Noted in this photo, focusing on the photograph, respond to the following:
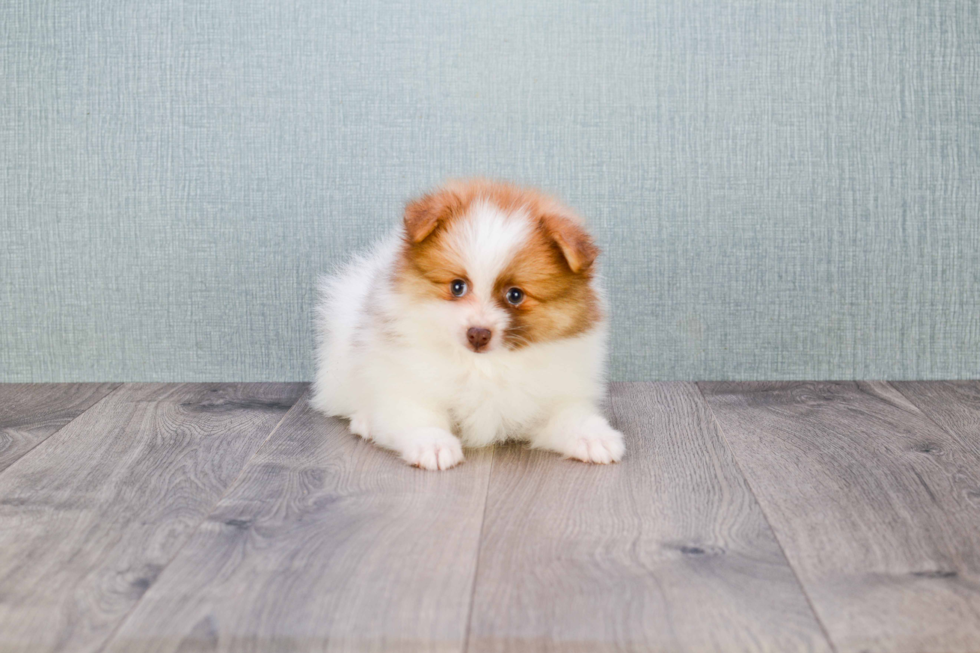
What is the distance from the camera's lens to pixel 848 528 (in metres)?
1.49

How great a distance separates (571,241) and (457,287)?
0.79ft

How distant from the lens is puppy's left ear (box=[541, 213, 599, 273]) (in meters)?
1.80

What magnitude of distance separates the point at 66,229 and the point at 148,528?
1.36m

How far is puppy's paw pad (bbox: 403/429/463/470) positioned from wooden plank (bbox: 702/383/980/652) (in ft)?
1.87

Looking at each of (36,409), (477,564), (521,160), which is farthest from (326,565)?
(521,160)

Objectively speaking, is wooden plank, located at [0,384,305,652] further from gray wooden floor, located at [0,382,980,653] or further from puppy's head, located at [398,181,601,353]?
puppy's head, located at [398,181,601,353]

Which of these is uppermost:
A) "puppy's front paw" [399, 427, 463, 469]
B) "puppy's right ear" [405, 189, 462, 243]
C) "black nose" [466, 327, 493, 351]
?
"puppy's right ear" [405, 189, 462, 243]

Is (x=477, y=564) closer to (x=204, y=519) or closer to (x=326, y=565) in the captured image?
(x=326, y=565)

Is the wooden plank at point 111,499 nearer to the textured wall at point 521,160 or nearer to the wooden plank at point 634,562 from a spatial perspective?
the textured wall at point 521,160

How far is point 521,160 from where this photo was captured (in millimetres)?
2506

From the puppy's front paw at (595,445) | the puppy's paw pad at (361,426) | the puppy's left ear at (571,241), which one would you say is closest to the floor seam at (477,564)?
the puppy's front paw at (595,445)

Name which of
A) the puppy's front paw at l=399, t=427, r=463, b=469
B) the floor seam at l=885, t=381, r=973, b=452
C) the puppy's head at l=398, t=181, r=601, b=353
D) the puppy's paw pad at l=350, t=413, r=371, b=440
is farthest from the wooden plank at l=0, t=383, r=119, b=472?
the floor seam at l=885, t=381, r=973, b=452

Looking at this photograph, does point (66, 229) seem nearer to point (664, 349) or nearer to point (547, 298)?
point (547, 298)

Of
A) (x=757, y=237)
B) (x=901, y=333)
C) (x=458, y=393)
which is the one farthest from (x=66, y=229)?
(x=901, y=333)
